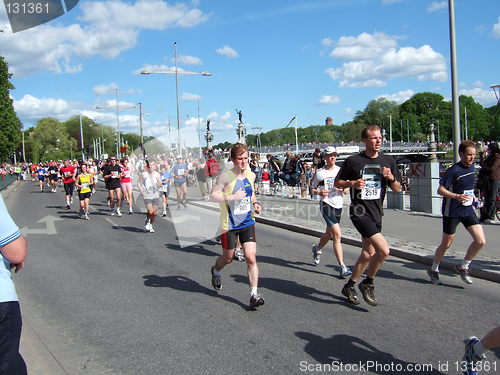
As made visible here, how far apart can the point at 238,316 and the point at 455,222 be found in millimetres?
3089

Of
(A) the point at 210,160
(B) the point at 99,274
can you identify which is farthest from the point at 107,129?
(B) the point at 99,274

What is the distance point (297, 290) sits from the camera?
255 inches

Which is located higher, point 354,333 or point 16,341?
point 16,341

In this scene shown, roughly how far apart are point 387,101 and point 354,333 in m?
144

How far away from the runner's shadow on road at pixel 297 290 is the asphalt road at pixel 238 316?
13 millimetres

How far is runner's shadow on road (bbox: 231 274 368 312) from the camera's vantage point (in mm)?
5949

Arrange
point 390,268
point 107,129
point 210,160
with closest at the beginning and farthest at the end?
point 390,268, point 210,160, point 107,129

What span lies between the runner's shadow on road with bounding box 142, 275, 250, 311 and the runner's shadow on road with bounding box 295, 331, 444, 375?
164cm

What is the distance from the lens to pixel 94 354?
14.9 feet

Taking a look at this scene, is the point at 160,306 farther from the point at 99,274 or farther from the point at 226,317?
the point at 99,274

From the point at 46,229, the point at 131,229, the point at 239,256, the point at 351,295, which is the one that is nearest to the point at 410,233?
the point at 239,256

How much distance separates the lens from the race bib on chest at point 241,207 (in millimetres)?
5902

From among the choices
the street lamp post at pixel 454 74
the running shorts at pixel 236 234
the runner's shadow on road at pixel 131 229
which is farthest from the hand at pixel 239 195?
the runner's shadow on road at pixel 131 229

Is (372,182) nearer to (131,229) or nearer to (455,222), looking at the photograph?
(455,222)
